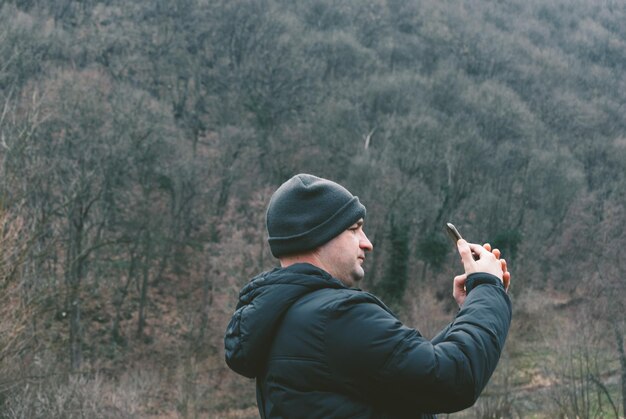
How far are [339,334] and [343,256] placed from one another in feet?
1.03

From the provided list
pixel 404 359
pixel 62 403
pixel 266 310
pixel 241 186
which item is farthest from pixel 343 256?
pixel 241 186

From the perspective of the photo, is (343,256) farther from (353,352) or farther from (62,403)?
(62,403)

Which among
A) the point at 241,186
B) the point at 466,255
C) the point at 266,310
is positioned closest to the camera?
the point at 266,310

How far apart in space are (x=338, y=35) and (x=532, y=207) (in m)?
26.0

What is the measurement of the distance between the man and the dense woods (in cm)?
974

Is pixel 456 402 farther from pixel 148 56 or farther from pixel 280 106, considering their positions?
pixel 148 56

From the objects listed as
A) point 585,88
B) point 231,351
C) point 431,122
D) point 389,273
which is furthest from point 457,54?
point 231,351

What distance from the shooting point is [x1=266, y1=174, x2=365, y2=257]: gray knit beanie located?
1.98 m

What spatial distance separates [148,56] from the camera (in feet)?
157

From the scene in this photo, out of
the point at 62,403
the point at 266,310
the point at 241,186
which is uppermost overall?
the point at 266,310

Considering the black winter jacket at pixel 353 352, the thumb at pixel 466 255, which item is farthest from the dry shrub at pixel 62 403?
the thumb at pixel 466 255

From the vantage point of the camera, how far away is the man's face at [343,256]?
201cm

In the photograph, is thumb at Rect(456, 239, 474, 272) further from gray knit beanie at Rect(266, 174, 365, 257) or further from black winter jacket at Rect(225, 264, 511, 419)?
gray knit beanie at Rect(266, 174, 365, 257)

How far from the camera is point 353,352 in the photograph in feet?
5.72
